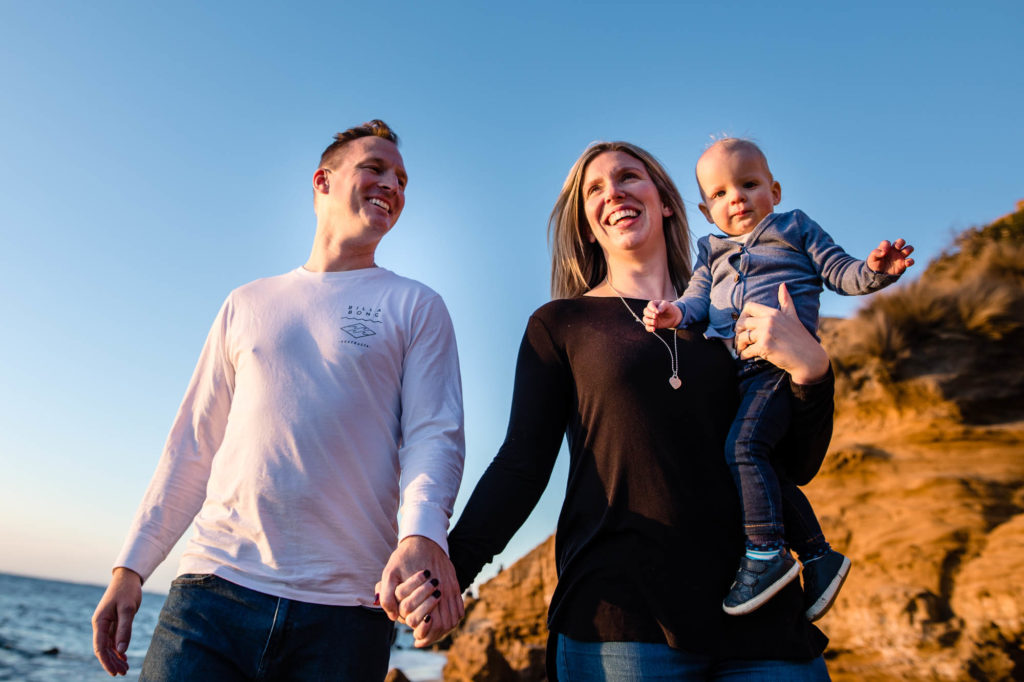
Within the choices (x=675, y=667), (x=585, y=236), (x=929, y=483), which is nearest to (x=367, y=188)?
(x=585, y=236)

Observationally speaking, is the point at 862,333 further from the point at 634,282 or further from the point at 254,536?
the point at 254,536

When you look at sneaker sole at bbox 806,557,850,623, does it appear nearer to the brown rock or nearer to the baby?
the baby

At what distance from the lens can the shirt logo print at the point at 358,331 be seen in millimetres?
2426

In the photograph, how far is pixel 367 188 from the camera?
9.43ft

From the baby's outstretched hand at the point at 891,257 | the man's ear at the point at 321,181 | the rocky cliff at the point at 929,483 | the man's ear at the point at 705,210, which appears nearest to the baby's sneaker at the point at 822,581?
the baby's outstretched hand at the point at 891,257

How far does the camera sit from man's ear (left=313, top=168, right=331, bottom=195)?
9.98 feet

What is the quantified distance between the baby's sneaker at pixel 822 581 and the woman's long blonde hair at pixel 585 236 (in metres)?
1.32

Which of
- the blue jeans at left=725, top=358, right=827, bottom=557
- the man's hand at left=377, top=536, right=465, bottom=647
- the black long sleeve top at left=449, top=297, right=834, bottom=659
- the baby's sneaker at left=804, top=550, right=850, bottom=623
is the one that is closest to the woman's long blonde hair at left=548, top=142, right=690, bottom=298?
the black long sleeve top at left=449, top=297, right=834, bottom=659

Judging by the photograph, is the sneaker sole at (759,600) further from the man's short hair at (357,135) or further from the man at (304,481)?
the man's short hair at (357,135)

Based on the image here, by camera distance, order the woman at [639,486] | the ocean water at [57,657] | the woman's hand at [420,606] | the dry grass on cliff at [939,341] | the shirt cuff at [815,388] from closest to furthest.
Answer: the woman's hand at [420,606], the woman at [639,486], the shirt cuff at [815,388], the dry grass on cliff at [939,341], the ocean water at [57,657]

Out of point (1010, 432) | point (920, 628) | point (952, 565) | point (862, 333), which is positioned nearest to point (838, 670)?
point (920, 628)

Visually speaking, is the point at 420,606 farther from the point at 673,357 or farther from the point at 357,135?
the point at 357,135

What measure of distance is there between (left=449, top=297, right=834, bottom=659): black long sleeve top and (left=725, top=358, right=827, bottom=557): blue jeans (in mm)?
48

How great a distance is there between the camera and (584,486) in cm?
219
